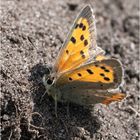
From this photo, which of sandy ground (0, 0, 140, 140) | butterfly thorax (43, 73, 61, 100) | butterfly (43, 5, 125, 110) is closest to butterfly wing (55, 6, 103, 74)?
butterfly (43, 5, 125, 110)

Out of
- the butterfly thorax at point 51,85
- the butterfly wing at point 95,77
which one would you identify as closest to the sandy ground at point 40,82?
the butterfly thorax at point 51,85

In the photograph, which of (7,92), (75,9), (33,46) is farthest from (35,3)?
(7,92)

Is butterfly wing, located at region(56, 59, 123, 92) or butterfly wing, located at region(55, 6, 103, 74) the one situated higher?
butterfly wing, located at region(55, 6, 103, 74)

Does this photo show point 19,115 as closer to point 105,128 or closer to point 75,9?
point 105,128

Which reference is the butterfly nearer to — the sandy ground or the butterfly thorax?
the butterfly thorax

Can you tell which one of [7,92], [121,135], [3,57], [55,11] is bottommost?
[121,135]

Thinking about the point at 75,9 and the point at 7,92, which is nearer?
the point at 7,92

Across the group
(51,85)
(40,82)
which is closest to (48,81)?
(51,85)

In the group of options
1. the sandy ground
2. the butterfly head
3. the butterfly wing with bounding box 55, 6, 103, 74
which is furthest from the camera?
the butterfly wing with bounding box 55, 6, 103, 74
